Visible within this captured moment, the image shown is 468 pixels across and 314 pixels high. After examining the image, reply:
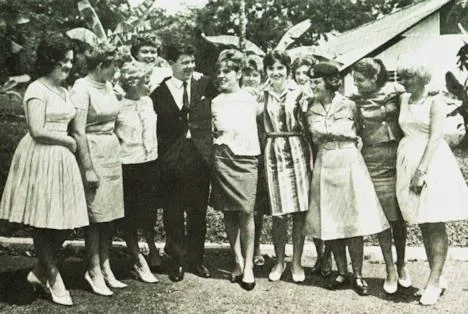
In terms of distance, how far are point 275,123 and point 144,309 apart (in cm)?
191

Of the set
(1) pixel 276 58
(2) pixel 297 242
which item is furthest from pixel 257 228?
(1) pixel 276 58

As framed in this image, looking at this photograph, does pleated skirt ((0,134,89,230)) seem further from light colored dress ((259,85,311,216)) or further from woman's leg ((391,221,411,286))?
woman's leg ((391,221,411,286))

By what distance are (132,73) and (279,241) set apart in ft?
6.41

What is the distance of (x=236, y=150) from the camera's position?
508cm

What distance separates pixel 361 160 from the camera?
4.89 meters

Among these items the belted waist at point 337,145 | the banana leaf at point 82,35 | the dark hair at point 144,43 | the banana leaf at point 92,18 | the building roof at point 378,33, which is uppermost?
the building roof at point 378,33

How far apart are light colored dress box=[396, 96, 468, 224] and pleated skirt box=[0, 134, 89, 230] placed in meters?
2.58

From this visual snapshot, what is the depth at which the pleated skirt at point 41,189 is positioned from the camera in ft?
14.3

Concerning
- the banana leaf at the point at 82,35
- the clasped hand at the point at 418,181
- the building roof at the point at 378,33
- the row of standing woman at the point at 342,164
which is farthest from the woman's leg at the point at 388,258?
the building roof at the point at 378,33

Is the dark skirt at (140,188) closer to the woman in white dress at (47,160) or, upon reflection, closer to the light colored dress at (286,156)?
the woman in white dress at (47,160)

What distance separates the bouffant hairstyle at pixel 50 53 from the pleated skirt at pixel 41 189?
0.53 meters

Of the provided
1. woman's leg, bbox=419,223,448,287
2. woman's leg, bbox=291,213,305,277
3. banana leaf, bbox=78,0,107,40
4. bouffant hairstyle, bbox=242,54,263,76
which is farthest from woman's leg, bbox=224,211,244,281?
banana leaf, bbox=78,0,107,40

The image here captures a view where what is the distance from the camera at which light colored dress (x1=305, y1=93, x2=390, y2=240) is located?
4.84 metres

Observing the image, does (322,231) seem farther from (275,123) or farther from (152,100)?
(152,100)
